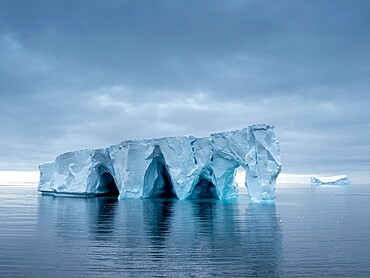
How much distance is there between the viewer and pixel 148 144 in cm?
3309

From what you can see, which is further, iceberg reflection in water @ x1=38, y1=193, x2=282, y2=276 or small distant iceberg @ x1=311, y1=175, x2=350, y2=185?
small distant iceberg @ x1=311, y1=175, x2=350, y2=185

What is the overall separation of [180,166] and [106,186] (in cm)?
1562

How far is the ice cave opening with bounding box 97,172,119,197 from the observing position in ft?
137

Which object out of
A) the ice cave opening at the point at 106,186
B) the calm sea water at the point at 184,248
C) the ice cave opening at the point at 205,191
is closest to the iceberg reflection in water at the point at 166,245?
the calm sea water at the point at 184,248

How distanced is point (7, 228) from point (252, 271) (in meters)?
10.8

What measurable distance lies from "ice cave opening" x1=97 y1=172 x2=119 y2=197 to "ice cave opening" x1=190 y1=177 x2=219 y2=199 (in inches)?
387

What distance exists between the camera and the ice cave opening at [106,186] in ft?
137

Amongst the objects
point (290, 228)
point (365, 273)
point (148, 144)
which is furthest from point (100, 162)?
point (365, 273)

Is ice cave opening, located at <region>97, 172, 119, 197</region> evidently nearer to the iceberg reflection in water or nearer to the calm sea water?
the iceberg reflection in water

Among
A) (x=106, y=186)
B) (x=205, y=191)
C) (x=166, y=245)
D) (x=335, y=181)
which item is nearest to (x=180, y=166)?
(x=205, y=191)

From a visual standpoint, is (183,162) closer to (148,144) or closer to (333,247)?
(148,144)

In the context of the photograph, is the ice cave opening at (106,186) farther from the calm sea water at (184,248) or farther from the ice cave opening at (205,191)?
the calm sea water at (184,248)

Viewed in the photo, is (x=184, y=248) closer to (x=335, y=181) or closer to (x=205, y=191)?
(x=205, y=191)

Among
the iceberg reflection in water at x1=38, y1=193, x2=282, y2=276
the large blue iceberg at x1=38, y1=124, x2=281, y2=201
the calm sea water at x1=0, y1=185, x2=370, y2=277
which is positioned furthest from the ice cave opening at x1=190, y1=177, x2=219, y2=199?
the calm sea water at x1=0, y1=185, x2=370, y2=277
